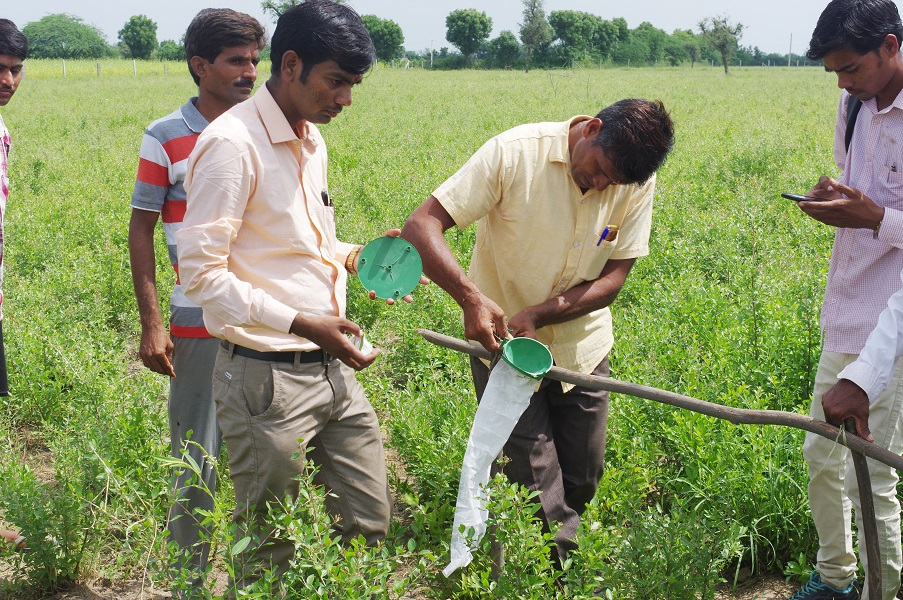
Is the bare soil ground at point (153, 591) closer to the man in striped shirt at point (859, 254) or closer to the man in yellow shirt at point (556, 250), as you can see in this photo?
the man in striped shirt at point (859, 254)

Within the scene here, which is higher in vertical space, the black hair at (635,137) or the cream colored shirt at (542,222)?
the black hair at (635,137)

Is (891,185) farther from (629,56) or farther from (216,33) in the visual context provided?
(629,56)

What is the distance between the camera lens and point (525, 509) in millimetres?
2555

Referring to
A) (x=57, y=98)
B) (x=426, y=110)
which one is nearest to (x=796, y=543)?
(x=426, y=110)

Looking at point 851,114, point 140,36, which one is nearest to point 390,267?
point 851,114

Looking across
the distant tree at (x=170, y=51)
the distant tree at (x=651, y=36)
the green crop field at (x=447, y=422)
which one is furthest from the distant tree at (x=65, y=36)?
the green crop field at (x=447, y=422)

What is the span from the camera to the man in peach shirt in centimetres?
235

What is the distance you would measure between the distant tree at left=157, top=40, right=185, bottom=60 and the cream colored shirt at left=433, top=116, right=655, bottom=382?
237 ft

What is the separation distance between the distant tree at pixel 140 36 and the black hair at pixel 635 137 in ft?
330

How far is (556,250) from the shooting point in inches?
115

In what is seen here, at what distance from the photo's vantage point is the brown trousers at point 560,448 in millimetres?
2967

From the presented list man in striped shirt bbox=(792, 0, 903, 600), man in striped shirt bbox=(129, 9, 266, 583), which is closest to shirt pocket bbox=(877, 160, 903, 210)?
man in striped shirt bbox=(792, 0, 903, 600)

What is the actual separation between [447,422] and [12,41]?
2.18m

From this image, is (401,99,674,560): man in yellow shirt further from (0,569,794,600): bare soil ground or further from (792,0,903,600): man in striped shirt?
(0,569,794,600): bare soil ground
